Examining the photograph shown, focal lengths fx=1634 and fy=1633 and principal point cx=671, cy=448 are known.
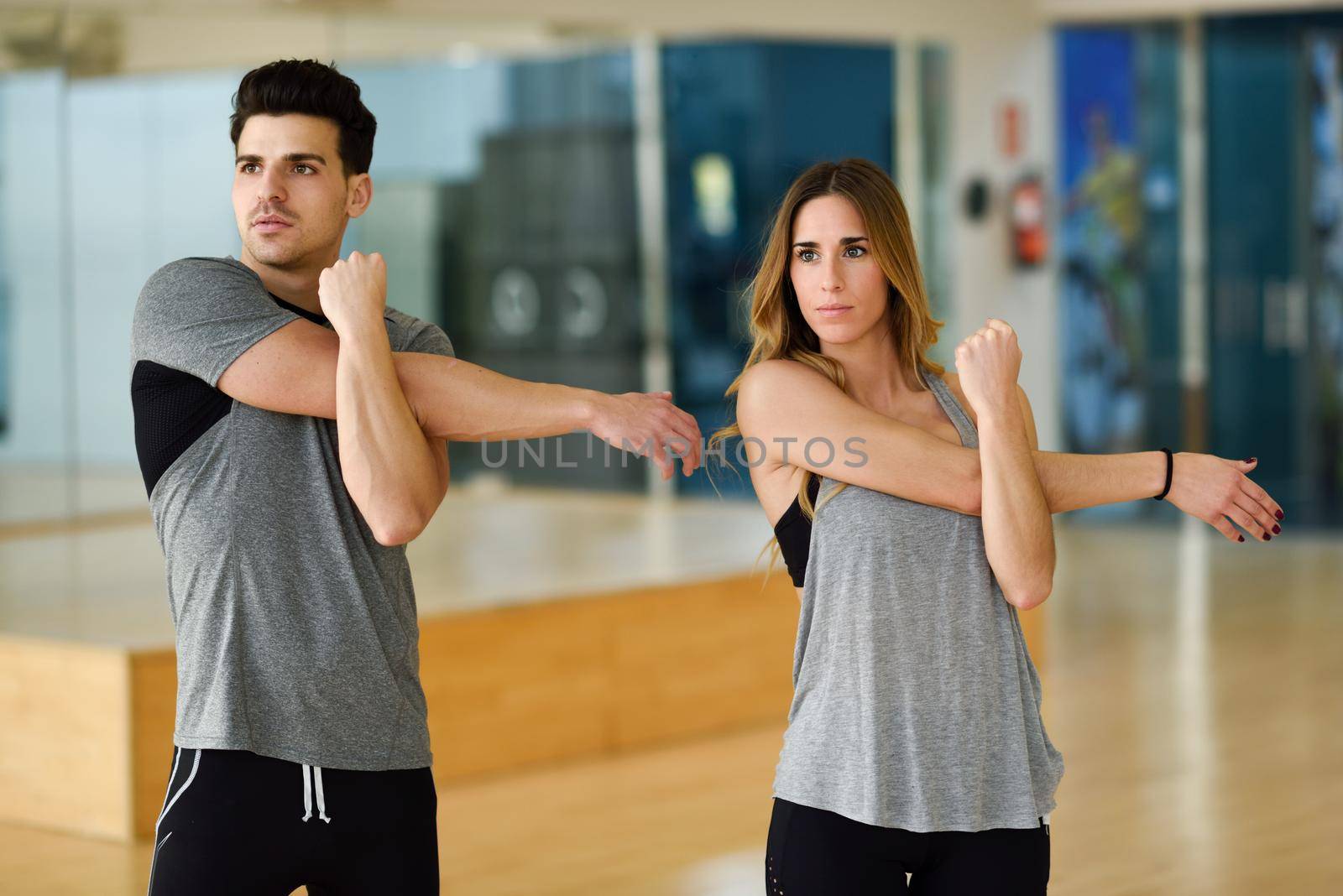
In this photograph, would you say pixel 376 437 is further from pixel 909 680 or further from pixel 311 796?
pixel 909 680

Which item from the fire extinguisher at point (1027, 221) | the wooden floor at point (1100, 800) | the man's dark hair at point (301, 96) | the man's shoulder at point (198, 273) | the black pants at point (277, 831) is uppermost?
the fire extinguisher at point (1027, 221)

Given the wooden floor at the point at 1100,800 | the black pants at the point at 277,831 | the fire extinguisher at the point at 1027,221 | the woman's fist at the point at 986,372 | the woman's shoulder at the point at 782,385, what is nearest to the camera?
the black pants at the point at 277,831

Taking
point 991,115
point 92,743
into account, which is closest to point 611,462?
point 991,115

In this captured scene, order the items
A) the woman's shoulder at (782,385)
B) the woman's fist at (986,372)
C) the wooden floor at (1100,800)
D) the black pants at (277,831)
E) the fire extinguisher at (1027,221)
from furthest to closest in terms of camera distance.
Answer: the fire extinguisher at (1027,221)
the wooden floor at (1100,800)
the woman's shoulder at (782,385)
the woman's fist at (986,372)
the black pants at (277,831)

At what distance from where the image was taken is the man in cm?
166

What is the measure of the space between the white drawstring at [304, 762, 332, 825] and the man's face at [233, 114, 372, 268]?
1.78ft

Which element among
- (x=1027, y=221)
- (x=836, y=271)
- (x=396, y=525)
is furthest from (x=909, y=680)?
(x=1027, y=221)

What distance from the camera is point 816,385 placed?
1.88 metres

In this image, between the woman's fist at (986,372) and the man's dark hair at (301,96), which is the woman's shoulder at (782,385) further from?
the man's dark hair at (301,96)

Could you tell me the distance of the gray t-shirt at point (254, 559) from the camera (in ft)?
5.48

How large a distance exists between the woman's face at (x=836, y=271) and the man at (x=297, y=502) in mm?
228

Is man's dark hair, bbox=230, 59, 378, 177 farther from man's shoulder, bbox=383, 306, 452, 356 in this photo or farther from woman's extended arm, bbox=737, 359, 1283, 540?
woman's extended arm, bbox=737, 359, 1283, 540

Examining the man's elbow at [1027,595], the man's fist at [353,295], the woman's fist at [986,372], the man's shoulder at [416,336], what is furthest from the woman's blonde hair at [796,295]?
the man's fist at [353,295]

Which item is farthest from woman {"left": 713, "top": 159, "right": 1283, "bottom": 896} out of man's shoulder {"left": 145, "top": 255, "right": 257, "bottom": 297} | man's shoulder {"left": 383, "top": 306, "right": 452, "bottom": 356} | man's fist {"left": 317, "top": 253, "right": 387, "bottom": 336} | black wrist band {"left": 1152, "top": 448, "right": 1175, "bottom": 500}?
man's shoulder {"left": 145, "top": 255, "right": 257, "bottom": 297}
